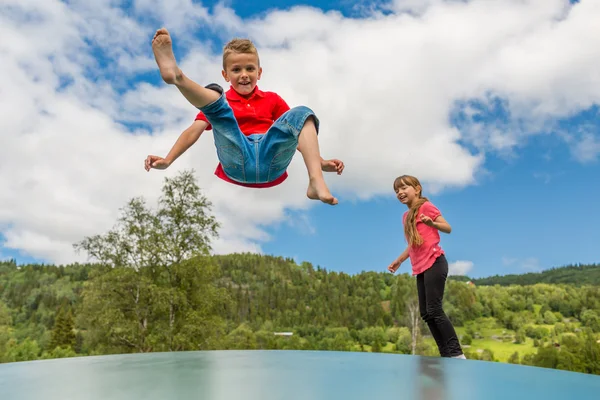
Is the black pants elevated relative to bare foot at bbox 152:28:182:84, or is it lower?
lower

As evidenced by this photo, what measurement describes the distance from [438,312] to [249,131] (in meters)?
1.79

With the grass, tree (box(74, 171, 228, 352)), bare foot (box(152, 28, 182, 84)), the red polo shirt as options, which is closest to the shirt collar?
the red polo shirt

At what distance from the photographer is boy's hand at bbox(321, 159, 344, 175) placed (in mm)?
3096

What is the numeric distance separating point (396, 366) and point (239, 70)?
6.50 ft

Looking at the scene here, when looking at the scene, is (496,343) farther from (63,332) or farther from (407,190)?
(407,190)

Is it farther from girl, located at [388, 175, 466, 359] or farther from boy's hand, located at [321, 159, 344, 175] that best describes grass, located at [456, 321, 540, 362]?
boy's hand, located at [321, 159, 344, 175]

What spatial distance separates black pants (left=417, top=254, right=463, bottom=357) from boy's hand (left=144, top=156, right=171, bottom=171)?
1.94 meters

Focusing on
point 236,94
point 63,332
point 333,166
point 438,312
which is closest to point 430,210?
point 438,312

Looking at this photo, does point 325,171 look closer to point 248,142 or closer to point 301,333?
point 248,142

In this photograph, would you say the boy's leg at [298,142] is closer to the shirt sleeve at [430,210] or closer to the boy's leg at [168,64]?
the boy's leg at [168,64]

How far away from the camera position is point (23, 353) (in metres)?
36.2

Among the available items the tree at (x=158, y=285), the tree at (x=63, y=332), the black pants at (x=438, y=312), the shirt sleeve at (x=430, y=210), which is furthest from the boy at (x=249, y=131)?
the tree at (x=63, y=332)

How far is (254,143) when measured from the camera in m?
2.97

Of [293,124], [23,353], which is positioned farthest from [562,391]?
[23,353]
